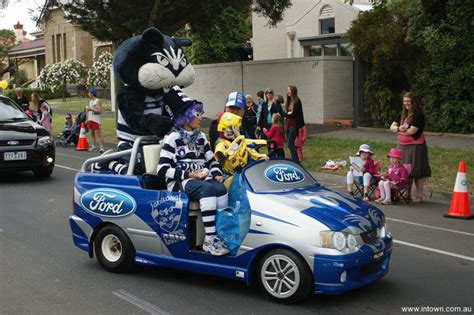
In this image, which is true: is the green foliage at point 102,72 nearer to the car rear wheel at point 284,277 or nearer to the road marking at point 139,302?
the road marking at point 139,302

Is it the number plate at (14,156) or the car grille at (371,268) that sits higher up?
the number plate at (14,156)

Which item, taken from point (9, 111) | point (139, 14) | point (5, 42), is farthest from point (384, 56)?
point (5, 42)

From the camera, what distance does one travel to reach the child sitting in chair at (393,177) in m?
10.4

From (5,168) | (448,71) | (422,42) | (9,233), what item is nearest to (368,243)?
(9,233)

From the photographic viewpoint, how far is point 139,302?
5672mm

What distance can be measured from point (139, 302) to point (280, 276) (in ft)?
4.30

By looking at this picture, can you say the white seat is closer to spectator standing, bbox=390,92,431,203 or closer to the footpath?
spectator standing, bbox=390,92,431,203

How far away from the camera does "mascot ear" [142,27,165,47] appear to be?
7.48 m

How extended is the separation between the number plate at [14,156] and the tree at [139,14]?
297 inches

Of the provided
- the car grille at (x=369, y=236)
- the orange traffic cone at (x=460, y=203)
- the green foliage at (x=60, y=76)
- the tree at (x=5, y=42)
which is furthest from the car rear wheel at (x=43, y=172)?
the tree at (x=5, y=42)

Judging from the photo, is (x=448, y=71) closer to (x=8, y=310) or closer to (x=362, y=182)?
(x=362, y=182)

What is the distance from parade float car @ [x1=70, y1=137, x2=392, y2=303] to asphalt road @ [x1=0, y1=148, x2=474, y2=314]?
0.21 m

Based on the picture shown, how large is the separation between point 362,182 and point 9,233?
5763 millimetres

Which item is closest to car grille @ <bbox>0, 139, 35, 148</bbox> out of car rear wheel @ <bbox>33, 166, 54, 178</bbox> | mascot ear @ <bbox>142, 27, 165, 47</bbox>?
car rear wheel @ <bbox>33, 166, 54, 178</bbox>
